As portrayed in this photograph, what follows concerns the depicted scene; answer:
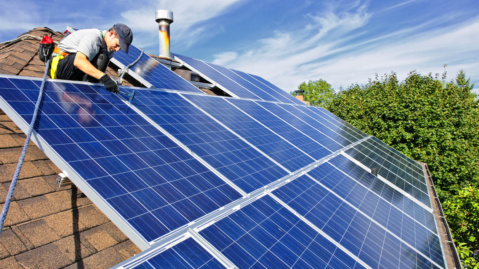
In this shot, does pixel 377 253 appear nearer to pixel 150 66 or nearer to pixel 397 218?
pixel 397 218

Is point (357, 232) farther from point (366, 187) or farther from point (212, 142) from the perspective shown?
point (212, 142)

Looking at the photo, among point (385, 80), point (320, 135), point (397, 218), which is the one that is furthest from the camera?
point (385, 80)

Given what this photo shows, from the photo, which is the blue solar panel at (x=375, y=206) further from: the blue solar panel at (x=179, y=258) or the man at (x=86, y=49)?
the man at (x=86, y=49)

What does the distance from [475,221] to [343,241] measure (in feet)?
36.2

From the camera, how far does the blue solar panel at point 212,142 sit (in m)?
4.68

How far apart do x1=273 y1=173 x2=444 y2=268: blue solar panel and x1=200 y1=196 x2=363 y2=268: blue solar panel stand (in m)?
0.37

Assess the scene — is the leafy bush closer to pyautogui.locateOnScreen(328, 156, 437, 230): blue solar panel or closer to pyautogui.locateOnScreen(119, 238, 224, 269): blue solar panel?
pyautogui.locateOnScreen(328, 156, 437, 230): blue solar panel

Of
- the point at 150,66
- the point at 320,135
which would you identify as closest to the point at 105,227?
the point at 150,66

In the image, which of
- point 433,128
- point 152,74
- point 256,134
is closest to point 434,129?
point 433,128

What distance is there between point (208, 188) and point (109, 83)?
7.46ft

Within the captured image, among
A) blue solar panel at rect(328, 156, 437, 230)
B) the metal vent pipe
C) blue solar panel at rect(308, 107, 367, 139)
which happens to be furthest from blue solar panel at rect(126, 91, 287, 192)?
blue solar panel at rect(308, 107, 367, 139)

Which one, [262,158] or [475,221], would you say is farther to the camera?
[475,221]

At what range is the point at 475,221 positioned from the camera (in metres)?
12.2

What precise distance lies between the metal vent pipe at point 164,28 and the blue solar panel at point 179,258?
10480mm
